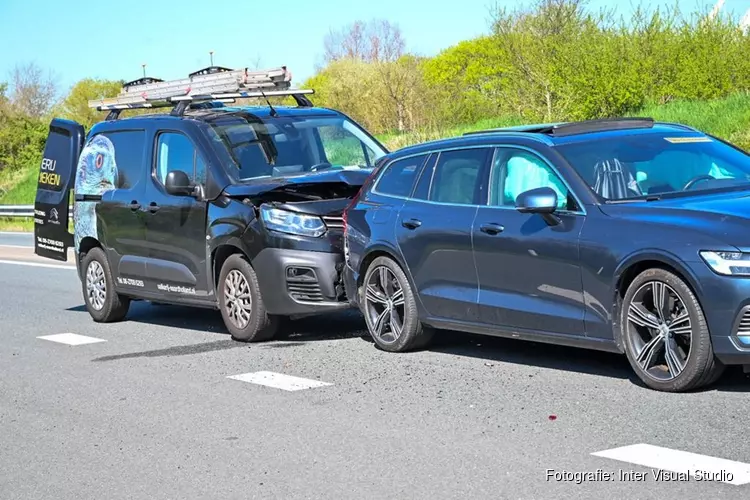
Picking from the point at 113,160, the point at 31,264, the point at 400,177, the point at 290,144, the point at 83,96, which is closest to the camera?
the point at 400,177

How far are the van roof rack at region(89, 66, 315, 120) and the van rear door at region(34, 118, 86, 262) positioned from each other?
1.60 feet

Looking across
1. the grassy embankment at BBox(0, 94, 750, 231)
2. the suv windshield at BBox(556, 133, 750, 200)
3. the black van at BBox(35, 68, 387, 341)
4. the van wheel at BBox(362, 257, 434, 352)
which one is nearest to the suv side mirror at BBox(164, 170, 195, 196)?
the black van at BBox(35, 68, 387, 341)

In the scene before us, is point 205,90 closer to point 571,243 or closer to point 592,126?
point 592,126

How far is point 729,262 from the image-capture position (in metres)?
7.05

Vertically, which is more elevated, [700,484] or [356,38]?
[356,38]

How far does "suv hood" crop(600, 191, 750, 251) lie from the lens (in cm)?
712

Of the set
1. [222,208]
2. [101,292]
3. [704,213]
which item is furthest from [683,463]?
[101,292]

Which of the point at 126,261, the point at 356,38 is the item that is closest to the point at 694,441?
the point at 126,261

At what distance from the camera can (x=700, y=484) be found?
17.9ft

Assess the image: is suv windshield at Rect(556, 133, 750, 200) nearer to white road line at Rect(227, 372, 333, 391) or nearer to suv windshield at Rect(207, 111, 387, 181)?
white road line at Rect(227, 372, 333, 391)

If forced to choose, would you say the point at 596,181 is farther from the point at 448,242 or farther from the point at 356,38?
the point at 356,38

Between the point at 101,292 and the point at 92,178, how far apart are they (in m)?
1.17

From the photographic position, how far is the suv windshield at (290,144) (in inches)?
459

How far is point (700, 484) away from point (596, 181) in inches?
125
